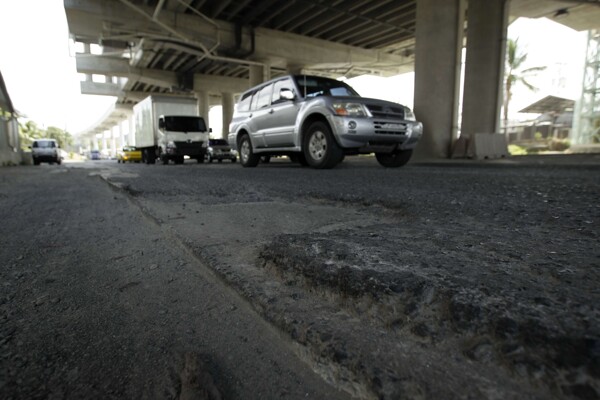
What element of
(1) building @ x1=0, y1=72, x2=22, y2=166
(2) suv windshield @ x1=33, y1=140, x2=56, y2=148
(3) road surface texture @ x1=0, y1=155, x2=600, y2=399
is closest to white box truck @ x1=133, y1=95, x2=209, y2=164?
(1) building @ x1=0, y1=72, x2=22, y2=166

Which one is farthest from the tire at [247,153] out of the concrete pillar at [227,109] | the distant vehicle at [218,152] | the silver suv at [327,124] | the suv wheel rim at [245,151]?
the concrete pillar at [227,109]

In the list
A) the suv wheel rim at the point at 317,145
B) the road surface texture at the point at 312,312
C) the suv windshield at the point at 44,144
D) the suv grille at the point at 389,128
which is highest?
the suv windshield at the point at 44,144

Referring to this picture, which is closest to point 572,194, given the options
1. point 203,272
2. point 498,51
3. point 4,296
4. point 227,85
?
point 203,272

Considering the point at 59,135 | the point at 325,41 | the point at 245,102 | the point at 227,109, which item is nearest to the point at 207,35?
the point at 325,41

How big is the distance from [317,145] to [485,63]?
760cm

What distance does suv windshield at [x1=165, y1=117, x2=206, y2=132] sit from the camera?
16172 millimetres

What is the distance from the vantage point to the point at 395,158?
24.0 ft

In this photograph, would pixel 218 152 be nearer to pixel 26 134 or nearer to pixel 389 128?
pixel 389 128

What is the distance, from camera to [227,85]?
2961 cm

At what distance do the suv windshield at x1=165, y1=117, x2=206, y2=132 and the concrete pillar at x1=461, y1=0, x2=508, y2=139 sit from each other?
36.4 ft

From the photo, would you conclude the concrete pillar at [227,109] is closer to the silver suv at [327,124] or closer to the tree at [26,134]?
the tree at [26,134]

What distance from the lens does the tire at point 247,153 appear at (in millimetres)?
8820

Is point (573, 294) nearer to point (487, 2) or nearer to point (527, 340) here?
point (527, 340)

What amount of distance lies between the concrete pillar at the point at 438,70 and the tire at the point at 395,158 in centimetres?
398
